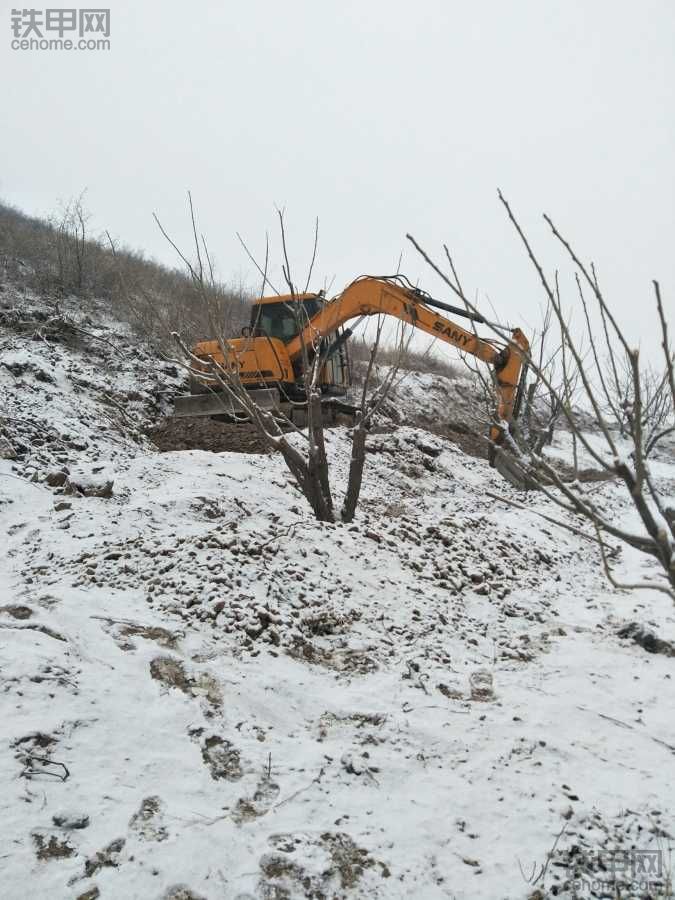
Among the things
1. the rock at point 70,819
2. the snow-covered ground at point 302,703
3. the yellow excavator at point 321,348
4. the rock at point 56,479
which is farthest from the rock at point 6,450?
the rock at point 70,819

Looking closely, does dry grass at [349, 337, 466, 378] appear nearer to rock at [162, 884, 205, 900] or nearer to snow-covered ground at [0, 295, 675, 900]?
snow-covered ground at [0, 295, 675, 900]

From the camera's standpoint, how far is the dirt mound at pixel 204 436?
900 centimetres

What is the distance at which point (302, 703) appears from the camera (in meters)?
3.00

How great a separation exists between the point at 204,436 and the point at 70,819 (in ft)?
25.6

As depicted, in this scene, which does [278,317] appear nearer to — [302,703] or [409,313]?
[409,313]

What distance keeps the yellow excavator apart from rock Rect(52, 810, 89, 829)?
5.67 meters

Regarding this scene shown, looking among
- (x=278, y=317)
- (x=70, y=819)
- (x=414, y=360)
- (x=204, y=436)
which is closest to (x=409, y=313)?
(x=278, y=317)

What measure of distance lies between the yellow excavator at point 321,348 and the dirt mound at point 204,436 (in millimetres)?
222

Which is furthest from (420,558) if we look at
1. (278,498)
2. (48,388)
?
(48,388)

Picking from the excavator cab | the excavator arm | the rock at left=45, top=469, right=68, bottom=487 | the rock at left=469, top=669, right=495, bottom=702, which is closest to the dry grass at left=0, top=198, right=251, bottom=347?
the excavator cab

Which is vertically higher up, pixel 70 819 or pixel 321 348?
pixel 321 348

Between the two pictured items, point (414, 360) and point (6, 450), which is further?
point (414, 360)

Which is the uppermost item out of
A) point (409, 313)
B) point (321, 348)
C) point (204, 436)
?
point (409, 313)

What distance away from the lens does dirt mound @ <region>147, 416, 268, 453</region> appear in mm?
9000
